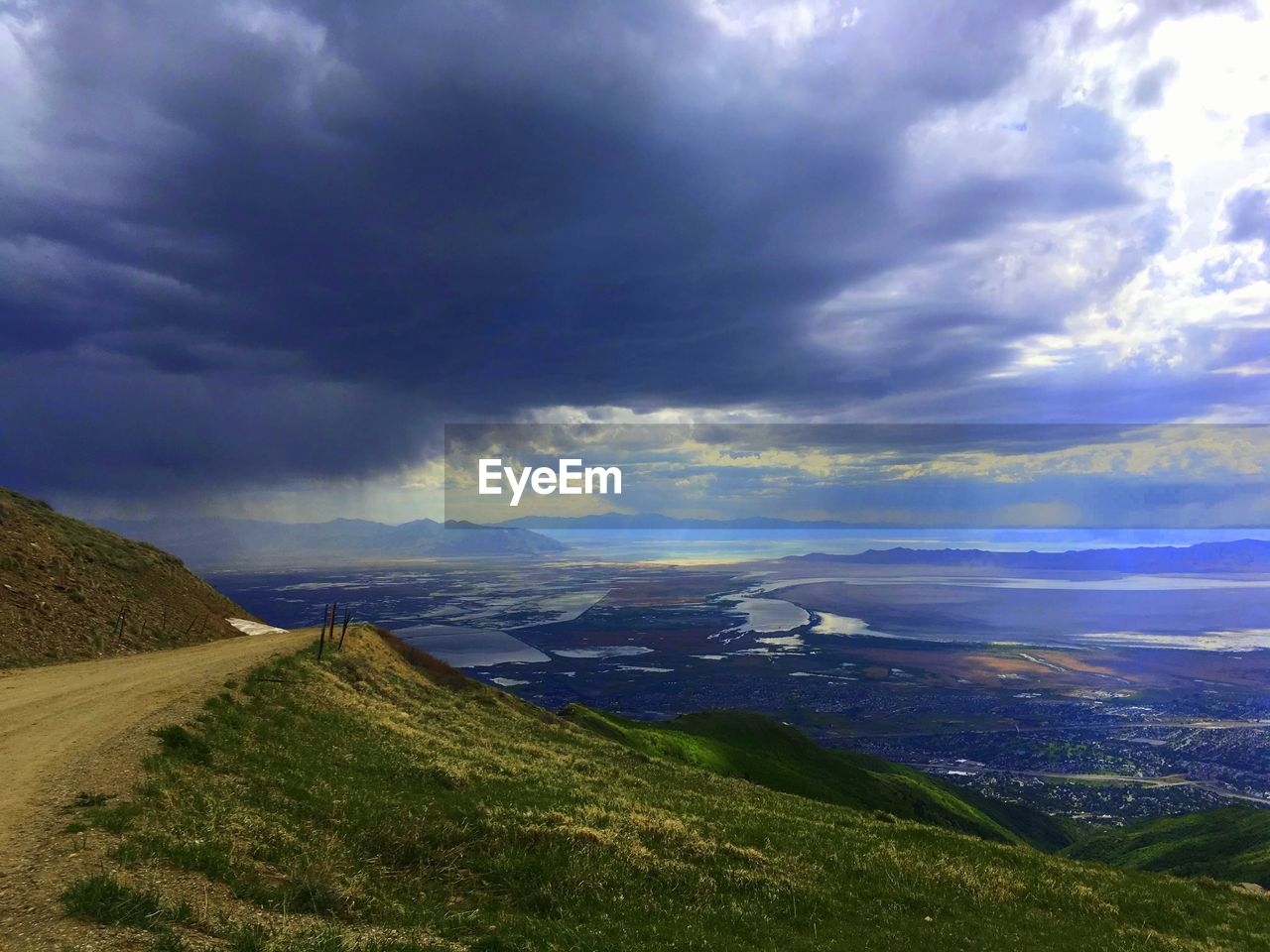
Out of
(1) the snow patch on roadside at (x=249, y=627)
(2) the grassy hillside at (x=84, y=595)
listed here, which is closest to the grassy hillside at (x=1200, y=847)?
(1) the snow patch on roadside at (x=249, y=627)

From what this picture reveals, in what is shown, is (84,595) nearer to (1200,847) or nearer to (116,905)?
(116,905)

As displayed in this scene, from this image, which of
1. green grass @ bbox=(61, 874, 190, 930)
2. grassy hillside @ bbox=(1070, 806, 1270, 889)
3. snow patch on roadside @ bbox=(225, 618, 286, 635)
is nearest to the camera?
green grass @ bbox=(61, 874, 190, 930)

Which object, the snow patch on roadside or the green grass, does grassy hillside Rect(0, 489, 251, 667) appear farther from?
the green grass

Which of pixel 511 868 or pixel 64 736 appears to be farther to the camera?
pixel 64 736

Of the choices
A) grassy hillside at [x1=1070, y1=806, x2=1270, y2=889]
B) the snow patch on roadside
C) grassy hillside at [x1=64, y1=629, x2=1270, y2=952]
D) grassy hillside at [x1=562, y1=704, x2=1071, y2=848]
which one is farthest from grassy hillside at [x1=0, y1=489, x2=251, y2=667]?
grassy hillside at [x1=1070, y1=806, x2=1270, y2=889]

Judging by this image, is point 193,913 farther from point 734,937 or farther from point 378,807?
point 734,937

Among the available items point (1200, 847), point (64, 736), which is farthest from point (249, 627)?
point (1200, 847)
